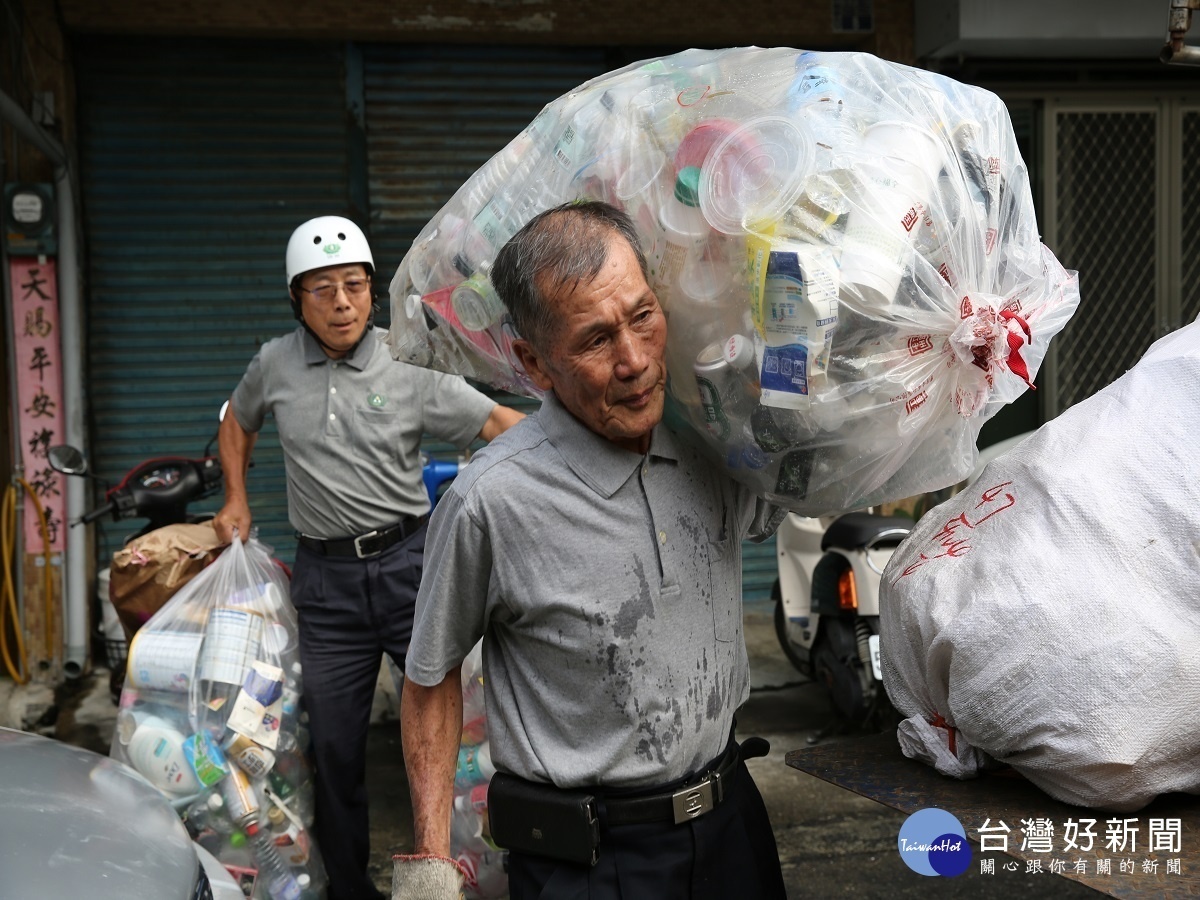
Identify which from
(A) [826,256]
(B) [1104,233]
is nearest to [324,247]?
(A) [826,256]

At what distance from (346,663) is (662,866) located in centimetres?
205

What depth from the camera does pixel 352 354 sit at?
13.0 ft

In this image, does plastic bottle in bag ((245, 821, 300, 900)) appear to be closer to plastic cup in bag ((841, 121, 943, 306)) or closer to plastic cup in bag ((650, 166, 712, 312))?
plastic cup in bag ((650, 166, 712, 312))

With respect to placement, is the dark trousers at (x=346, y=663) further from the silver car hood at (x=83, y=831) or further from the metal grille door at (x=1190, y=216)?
the metal grille door at (x=1190, y=216)

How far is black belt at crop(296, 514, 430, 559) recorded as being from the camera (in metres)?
3.86

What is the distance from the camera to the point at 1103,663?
1674 millimetres

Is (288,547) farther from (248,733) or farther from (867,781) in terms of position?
(867,781)

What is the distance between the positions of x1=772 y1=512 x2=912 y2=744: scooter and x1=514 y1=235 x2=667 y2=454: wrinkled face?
266 centimetres

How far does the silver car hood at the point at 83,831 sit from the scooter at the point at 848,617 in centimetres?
259

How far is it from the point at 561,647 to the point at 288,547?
16.1ft

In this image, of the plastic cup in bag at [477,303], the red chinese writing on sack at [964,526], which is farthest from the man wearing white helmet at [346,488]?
the red chinese writing on sack at [964,526]

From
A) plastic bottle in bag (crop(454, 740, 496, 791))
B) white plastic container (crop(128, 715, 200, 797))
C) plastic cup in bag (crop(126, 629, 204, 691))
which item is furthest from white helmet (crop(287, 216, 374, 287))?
plastic bottle in bag (crop(454, 740, 496, 791))

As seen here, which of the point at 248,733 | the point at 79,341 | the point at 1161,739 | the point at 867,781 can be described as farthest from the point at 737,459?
the point at 79,341

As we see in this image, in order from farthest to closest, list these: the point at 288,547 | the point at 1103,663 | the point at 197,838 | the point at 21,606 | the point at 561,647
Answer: the point at 288,547, the point at 21,606, the point at 197,838, the point at 561,647, the point at 1103,663
